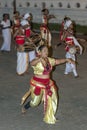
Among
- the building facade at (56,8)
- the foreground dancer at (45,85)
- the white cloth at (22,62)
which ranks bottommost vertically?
the building facade at (56,8)

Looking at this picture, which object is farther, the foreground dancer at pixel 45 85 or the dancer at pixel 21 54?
the dancer at pixel 21 54

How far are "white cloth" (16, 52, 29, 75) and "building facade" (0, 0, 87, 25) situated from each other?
15.1 metres

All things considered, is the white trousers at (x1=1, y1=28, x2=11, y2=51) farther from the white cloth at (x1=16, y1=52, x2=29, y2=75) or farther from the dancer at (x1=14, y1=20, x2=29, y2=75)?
the white cloth at (x1=16, y1=52, x2=29, y2=75)

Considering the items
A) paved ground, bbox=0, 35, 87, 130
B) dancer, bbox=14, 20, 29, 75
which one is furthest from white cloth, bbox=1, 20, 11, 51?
dancer, bbox=14, 20, 29, 75

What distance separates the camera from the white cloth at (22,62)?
1503 cm

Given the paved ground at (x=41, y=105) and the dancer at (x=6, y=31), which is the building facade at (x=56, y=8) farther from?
the paved ground at (x=41, y=105)

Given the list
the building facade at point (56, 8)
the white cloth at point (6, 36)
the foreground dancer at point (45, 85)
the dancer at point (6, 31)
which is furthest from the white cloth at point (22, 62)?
the building facade at point (56, 8)

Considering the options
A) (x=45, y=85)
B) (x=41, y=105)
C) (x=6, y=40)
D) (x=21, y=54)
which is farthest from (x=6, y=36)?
(x=45, y=85)

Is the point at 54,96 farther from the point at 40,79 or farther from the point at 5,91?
the point at 5,91

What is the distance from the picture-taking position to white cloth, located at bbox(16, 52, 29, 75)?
592 inches

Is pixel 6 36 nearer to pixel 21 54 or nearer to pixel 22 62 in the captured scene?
pixel 22 62

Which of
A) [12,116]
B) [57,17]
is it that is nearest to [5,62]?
[12,116]

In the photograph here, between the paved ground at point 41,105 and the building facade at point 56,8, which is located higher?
the paved ground at point 41,105

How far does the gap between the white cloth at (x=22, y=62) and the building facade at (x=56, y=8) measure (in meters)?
15.1
